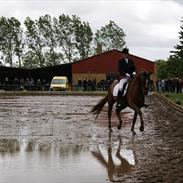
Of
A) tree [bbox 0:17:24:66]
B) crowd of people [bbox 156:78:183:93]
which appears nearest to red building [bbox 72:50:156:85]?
crowd of people [bbox 156:78:183:93]

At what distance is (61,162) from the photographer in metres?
10.1

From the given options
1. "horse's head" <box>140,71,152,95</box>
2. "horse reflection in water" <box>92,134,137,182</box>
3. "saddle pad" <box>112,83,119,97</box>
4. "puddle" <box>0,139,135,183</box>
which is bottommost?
"horse reflection in water" <box>92,134,137,182</box>

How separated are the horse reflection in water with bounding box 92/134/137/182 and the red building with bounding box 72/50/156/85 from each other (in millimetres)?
64464

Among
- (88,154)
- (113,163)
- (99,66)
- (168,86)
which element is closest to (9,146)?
(88,154)

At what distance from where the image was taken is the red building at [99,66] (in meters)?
76.6

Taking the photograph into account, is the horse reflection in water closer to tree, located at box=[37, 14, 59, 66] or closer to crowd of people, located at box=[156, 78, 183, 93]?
crowd of people, located at box=[156, 78, 183, 93]

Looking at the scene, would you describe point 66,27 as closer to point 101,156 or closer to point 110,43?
point 110,43

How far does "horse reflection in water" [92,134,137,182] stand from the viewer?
354 inches

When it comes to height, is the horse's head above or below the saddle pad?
above

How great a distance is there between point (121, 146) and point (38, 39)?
10992 cm

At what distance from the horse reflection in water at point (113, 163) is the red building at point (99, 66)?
64.5 meters

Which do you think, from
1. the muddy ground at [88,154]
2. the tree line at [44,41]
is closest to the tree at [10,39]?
the tree line at [44,41]

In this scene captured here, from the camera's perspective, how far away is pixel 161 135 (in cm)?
1514

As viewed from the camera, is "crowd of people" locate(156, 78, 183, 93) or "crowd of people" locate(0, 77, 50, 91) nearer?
"crowd of people" locate(156, 78, 183, 93)
